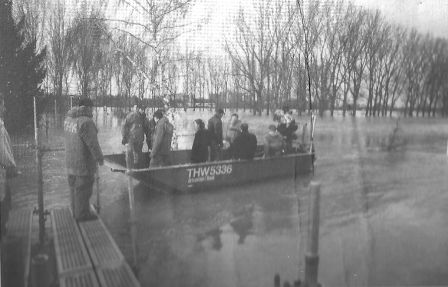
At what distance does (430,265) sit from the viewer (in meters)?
3.00

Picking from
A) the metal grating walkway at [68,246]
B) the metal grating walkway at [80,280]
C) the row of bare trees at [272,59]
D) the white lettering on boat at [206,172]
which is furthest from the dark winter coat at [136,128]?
the metal grating walkway at [80,280]

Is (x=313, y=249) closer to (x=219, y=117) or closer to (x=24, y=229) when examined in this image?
(x=219, y=117)

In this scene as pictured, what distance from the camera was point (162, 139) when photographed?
4734 mm

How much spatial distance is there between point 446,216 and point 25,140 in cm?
365

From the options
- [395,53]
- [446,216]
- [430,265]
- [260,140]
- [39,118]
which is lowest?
[430,265]

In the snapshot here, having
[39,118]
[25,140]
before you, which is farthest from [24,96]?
[25,140]

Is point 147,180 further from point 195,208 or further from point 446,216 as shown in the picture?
point 446,216

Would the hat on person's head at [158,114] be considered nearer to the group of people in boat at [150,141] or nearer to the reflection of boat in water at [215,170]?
the group of people in boat at [150,141]

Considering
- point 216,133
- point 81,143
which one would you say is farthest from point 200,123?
point 81,143

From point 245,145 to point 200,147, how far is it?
58 centimetres

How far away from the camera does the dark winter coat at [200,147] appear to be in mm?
4552

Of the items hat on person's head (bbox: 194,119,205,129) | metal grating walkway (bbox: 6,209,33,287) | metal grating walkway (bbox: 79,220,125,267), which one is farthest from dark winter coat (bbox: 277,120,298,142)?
metal grating walkway (bbox: 6,209,33,287)

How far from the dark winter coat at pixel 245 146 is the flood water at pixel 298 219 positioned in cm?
17

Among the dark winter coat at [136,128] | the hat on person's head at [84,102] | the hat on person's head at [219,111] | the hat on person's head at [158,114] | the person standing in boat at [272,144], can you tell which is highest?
the hat on person's head at [84,102]
